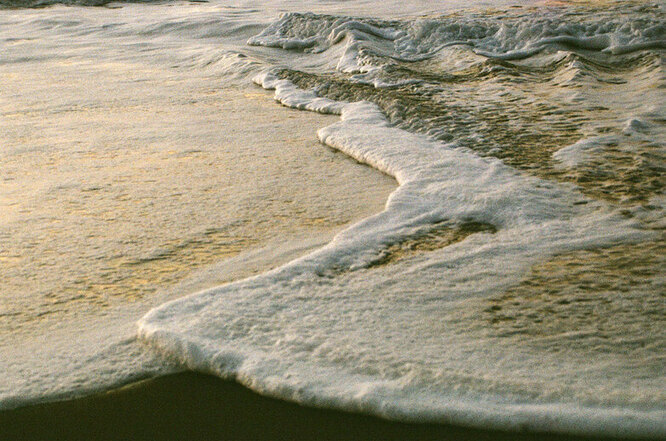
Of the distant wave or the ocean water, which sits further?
the distant wave

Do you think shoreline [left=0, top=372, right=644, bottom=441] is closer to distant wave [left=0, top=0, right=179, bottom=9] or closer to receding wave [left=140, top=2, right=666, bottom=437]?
receding wave [left=140, top=2, right=666, bottom=437]

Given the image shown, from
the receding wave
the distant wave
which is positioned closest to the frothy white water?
the receding wave

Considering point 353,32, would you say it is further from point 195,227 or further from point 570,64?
point 195,227

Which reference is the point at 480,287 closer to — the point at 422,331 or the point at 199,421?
the point at 422,331

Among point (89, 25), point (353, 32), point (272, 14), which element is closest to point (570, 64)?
point (353, 32)

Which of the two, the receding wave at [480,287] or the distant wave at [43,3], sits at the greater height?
the distant wave at [43,3]

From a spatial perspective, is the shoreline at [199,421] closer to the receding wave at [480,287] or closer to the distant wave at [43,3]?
the receding wave at [480,287]

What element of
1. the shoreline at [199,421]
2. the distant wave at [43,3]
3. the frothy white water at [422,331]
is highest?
the distant wave at [43,3]

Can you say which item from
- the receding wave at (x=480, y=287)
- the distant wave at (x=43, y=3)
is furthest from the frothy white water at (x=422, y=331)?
the distant wave at (x=43, y=3)
